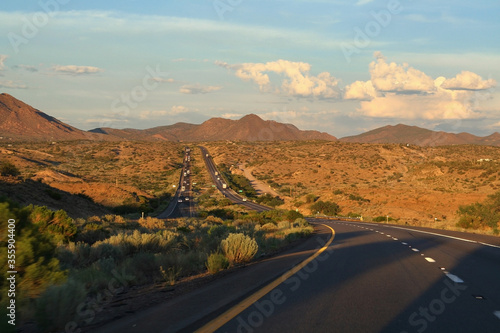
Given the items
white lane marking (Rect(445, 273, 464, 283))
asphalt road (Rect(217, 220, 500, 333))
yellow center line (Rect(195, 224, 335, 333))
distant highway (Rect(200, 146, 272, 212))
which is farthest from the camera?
distant highway (Rect(200, 146, 272, 212))

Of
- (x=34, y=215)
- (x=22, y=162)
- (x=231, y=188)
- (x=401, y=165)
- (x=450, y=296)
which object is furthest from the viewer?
(x=401, y=165)

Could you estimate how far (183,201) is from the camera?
7962 cm

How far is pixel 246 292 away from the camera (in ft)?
28.7

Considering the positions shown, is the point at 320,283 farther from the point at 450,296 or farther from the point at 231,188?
the point at 231,188

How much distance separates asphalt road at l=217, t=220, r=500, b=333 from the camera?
21.2 ft

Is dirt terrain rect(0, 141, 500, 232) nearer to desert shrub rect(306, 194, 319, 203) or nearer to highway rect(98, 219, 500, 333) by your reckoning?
desert shrub rect(306, 194, 319, 203)

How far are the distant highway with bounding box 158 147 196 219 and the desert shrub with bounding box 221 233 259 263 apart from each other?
Result: 129 feet

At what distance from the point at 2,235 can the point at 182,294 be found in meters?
3.22

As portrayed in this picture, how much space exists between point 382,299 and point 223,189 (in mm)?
93466

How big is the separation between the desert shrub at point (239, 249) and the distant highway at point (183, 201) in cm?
3943

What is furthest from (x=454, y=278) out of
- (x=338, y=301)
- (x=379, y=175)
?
(x=379, y=175)

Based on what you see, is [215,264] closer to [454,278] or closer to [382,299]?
[382,299]

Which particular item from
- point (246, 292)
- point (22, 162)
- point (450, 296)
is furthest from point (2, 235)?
point (22, 162)

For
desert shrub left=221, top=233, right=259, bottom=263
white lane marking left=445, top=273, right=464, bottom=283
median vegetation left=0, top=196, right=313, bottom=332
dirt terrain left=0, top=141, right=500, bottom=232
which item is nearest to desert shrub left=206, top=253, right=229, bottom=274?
median vegetation left=0, top=196, right=313, bottom=332
